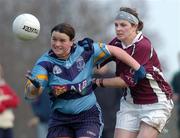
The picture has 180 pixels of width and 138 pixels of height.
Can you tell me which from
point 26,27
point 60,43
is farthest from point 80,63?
point 26,27

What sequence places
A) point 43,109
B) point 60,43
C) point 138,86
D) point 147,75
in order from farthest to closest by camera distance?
1. point 43,109
2. point 138,86
3. point 147,75
4. point 60,43

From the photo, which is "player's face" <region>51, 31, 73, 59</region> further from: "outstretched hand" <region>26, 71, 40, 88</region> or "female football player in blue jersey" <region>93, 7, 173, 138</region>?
"female football player in blue jersey" <region>93, 7, 173, 138</region>

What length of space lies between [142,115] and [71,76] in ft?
3.52

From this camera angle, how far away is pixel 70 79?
9.91 meters

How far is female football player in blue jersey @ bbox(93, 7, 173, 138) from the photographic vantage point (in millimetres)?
10273

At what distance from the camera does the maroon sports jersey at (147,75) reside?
33.7 ft

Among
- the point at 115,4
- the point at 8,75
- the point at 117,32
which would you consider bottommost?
the point at 8,75

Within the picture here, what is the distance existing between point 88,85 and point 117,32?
0.74 m

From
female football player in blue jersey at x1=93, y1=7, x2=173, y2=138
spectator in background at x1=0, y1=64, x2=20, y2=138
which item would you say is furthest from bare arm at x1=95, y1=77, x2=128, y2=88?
spectator in background at x1=0, y1=64, x2=20, y2=138

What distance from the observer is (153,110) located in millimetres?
10430

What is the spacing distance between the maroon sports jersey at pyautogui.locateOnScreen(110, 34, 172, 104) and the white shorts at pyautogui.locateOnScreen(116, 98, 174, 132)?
72mm

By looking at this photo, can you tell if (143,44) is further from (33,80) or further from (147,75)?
(33,80)

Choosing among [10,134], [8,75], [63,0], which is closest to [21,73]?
[8,75]

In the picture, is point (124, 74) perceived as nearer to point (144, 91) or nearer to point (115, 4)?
point (144, 91)
